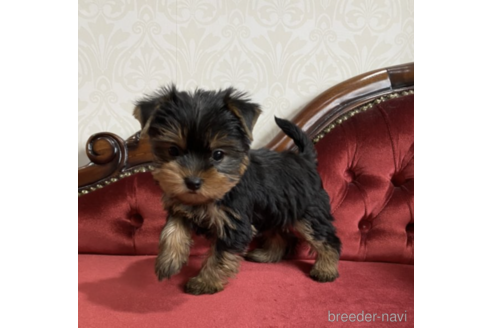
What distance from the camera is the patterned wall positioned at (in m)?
2.31

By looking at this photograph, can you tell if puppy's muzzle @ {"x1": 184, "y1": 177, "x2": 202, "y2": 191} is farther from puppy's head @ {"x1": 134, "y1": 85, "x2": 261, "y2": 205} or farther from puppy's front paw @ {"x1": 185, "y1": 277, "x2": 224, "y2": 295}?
puppy's front paw @ {"x1": 185, "y1": 277, "x2": 224, "y2": 295}

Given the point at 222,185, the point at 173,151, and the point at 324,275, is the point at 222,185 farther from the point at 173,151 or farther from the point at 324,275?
the point at 324,275

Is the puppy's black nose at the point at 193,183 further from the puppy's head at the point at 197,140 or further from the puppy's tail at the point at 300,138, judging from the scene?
the puppy's tail at the point at 300,138

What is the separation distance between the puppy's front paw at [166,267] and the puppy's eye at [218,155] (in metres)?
0.49

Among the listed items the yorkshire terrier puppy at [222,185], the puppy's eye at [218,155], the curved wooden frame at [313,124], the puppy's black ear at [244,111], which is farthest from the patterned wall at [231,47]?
the puppy's eye at [218,155]

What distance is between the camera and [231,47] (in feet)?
7.69

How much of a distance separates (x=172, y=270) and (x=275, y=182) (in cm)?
63

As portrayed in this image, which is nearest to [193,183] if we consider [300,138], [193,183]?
[193,183]

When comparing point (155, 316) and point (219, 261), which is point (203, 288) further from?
point (155, 316)

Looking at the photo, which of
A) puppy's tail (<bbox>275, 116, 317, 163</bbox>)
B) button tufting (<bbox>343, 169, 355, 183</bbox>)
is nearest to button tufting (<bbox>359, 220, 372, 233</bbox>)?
button tufting (<bbox>343, 169, 355, 183</bbox>)

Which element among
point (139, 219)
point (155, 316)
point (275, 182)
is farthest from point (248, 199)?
point (139, 219)

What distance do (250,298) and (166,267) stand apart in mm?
398

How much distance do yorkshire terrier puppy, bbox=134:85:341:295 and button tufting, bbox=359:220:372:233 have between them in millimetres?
431

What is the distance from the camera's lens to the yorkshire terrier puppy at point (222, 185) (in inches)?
57.6
